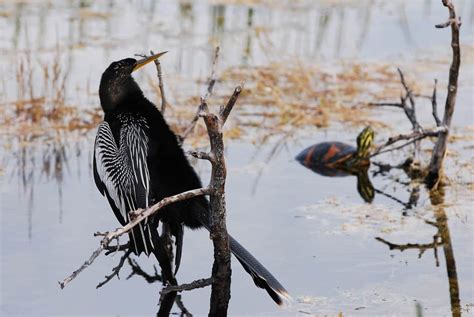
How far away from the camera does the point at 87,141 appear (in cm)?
961

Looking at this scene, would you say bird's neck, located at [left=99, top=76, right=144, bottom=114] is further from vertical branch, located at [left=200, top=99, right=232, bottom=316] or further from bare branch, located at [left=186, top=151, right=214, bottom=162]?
bare branch, located at [left=186, top=151, right=214, bottom=162]

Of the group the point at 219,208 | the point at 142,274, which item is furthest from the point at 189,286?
the point at 142,274

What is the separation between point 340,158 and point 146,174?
3.33 meters

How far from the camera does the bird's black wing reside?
5.85 meters

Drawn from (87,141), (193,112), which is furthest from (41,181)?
(193,112)

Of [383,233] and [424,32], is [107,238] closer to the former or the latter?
[383,233]

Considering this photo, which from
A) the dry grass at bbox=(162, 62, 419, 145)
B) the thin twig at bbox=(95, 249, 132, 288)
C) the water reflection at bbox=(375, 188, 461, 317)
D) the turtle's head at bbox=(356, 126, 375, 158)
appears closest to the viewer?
the water reflection at bbox=(375, 188, 461, 317)

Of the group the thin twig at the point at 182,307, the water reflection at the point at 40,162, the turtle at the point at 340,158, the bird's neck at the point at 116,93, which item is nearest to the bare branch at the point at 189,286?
the thin twig at the point at 182,307

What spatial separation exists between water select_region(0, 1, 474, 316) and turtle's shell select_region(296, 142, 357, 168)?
0.47 ft

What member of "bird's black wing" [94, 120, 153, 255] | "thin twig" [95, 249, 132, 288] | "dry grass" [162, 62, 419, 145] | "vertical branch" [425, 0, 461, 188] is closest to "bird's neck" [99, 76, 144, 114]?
"bird's black wing" [94, 120, 153, 255]

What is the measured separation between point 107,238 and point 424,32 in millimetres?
9673

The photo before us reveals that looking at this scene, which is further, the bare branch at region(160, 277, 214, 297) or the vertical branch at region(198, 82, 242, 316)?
the bare branch at region(160, 277, 214, 297)

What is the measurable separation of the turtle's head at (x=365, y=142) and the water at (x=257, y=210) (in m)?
0.31

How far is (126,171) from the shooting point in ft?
19.6
